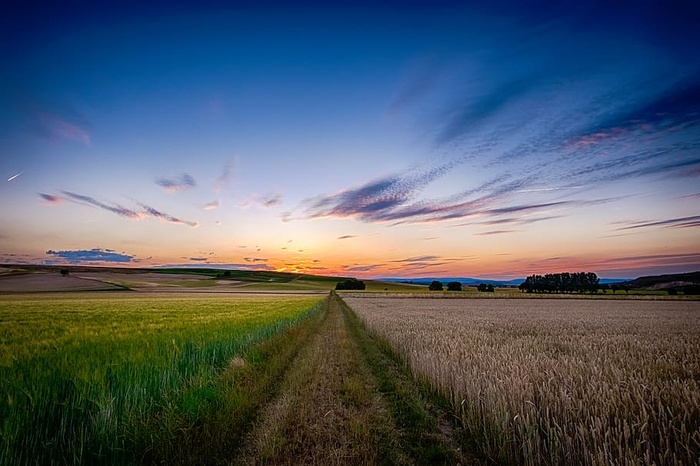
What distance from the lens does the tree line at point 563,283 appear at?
125000 mm

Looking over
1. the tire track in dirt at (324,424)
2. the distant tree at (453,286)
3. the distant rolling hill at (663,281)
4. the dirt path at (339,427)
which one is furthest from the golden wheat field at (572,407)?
the distant rolling hill at (663,281)

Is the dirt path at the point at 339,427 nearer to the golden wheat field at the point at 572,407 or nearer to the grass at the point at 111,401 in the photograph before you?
the grass at the point at 111,401

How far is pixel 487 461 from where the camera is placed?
14.6 ft

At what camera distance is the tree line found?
4921 inches

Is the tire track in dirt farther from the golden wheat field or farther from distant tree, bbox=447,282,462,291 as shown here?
distant tree, bbox=447,282,462,291

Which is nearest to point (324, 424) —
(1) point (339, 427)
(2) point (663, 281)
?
(1) point (339, 427)

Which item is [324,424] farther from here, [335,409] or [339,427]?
[335,409]

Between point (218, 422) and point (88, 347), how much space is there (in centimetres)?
513

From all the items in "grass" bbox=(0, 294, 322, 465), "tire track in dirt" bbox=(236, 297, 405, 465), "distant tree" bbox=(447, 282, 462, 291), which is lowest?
"distant tree" bbox=(447, 282, 462, 291)

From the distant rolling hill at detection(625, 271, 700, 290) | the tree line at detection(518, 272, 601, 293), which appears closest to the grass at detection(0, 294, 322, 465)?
the tree line at detection(518, 272, 601, 293)

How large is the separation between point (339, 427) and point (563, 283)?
155 m

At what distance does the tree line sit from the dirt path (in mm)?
146082

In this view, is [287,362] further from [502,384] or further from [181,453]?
[502,384]

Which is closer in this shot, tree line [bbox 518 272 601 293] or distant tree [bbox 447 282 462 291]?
tree line [bbox 518 272 601 293]
